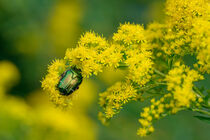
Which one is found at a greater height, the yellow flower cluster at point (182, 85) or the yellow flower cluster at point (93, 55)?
the yellow flower cluster at point (93, 55)

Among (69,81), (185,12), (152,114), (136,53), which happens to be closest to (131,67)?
(136,53)

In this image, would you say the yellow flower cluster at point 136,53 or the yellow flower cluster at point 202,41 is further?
the yellow flower cluster at point 136,53

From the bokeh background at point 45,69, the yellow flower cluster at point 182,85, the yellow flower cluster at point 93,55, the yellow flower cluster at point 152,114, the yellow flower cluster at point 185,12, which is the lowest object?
the yellow flower cluster at point 152,114

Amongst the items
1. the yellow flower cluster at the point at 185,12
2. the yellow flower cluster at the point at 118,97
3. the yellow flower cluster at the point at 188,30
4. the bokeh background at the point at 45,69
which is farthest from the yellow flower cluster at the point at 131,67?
the bokeh background at the point at 45,69

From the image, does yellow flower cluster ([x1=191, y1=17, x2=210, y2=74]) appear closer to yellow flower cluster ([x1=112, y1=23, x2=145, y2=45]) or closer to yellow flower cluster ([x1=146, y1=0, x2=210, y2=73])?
yellow flower cluster ([x1=146, y1=0, x2=210, y2=73])

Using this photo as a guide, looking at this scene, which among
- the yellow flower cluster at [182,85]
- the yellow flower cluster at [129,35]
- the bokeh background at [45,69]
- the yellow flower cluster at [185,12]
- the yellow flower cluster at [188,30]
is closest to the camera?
the yellow flower cluster at [182,85]

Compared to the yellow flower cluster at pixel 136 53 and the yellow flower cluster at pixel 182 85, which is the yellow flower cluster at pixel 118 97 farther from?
the yellow flower cluster at pixel 182 85

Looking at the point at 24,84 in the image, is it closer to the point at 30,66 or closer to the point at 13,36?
the point at 30,66
